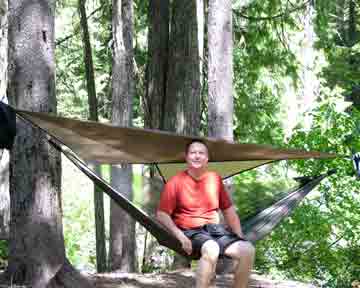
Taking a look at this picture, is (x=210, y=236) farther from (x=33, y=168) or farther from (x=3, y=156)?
(x=3, y=156)

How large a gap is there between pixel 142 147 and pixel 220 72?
1.60 meters

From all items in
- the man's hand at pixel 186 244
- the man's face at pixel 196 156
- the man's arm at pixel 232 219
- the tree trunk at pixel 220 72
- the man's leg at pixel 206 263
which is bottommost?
the man's leg at pixel 206 263

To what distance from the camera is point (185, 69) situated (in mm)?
6477

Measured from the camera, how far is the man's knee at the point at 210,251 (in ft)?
10.8

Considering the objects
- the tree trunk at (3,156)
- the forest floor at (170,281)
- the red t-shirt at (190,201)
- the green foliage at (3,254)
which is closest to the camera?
the red t-shirt at (190,201)

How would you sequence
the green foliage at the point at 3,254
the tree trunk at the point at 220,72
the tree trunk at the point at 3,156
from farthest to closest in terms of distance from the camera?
1. the tree trunk at the point at 3,156
2. the green foliage at the point at 3,254
3. the tree trunk at the point at 220,72

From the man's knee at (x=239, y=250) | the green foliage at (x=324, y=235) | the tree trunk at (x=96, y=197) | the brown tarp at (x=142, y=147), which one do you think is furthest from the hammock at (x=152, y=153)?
the tree trunk at (x=96, y=197)

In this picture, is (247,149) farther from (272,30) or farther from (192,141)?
(272,30)

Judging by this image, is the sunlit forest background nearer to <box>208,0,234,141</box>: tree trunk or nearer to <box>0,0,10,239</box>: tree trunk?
<box>208,0,234,141</box>: tree trunk

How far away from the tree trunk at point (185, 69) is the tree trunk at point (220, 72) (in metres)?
1.08

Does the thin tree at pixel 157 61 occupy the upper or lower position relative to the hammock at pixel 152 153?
upper

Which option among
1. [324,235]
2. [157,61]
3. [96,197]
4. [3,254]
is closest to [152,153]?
[324,235]

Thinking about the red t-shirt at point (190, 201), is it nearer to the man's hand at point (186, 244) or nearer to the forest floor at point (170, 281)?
the man's hand at point (186, 244)

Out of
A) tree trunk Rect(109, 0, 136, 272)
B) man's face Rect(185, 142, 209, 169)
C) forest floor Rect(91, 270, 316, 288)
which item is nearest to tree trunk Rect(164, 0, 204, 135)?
tree trunk Rect(109, 0, 136, 272)
